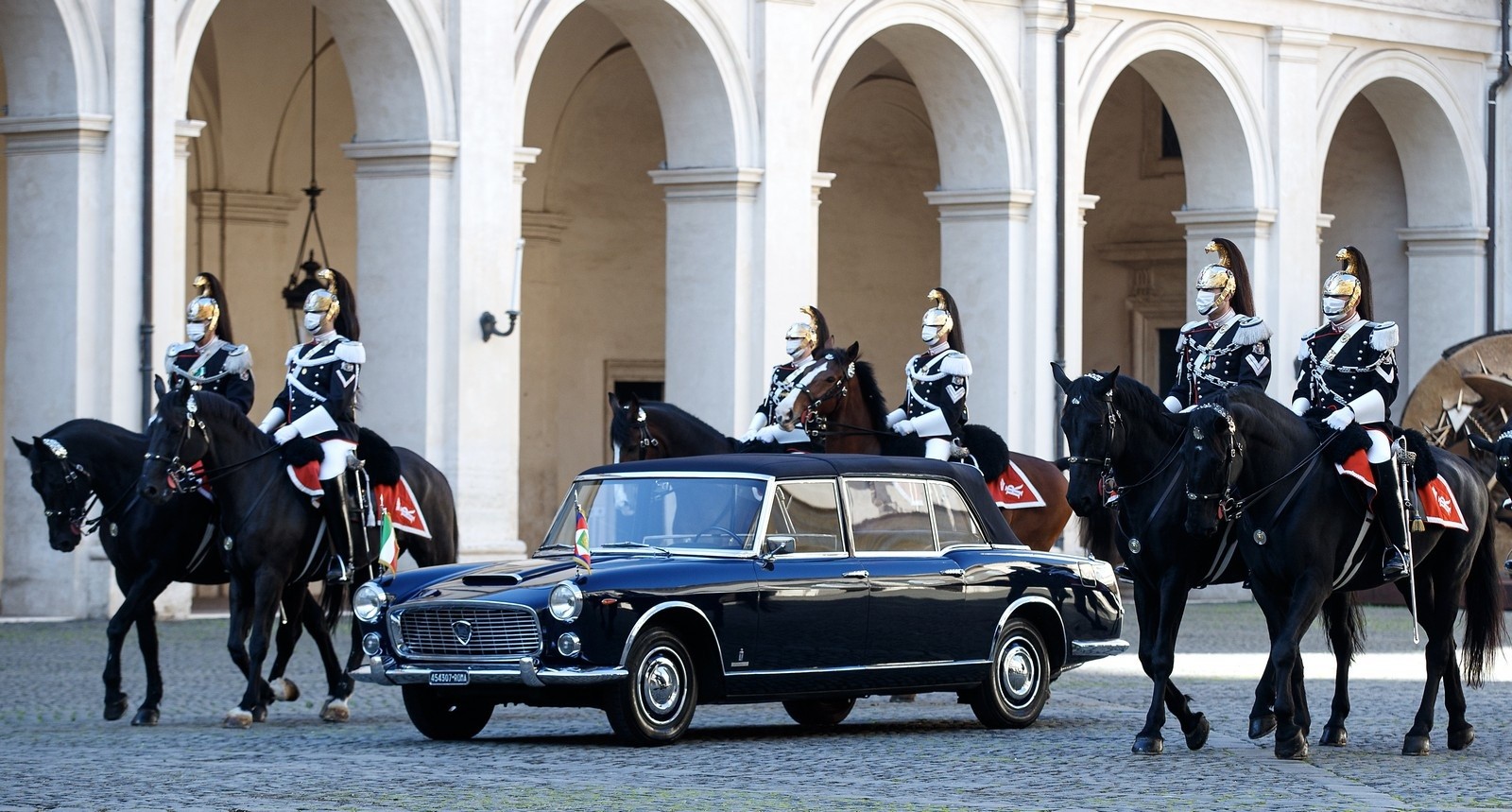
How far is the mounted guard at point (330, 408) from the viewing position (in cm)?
1364

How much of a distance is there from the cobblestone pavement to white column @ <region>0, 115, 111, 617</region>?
3927mm

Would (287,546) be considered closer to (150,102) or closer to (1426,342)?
(150,102)

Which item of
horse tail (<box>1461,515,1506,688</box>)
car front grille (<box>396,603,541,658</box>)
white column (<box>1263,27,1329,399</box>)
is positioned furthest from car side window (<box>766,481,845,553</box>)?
white column (<box>1263,27,1329,399</box>)

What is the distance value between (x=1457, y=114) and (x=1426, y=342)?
2703 millimetres

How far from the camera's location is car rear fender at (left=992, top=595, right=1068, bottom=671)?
520 inches

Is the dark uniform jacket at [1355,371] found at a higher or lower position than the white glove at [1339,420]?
higher

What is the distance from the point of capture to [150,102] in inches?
789

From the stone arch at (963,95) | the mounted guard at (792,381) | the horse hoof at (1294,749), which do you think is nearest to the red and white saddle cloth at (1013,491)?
the mounted guard at (792,381)

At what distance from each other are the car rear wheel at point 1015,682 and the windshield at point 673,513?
1.58 m

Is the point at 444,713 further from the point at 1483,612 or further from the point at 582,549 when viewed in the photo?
the point at 1483,612

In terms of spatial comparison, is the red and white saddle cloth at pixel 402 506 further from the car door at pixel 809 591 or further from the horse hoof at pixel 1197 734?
the horse hoof at pixel 1197 734

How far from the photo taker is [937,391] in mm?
15547

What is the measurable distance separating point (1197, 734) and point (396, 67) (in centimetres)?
1178

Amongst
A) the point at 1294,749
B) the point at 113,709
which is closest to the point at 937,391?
the point at 1294,749
